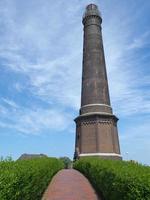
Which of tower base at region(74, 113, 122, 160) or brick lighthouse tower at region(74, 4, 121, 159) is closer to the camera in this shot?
tower base at region(74, 113, 122, 160)

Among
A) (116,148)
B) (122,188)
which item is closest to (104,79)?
(116,148)

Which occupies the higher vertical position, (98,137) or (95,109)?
(95,109)

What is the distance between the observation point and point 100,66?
41219 millimetres

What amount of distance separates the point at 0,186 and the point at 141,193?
131 inches

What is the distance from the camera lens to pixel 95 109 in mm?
39125

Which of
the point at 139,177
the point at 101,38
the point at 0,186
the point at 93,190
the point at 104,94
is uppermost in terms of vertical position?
the point at 101,38

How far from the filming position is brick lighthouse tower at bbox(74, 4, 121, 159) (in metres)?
38.0

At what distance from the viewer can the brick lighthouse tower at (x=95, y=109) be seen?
125 ft

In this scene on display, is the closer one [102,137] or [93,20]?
[102,137]

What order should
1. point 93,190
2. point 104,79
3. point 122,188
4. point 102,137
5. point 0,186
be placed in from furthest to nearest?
point 104,79
point 102,137
point 93,190
point 122,188
point 0,186

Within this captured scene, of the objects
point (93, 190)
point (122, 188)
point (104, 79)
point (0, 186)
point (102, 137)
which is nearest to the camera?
point (0, 186)

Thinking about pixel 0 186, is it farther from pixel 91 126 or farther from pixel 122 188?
pixel 91 126

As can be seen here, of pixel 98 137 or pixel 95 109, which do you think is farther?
pixel 95 109

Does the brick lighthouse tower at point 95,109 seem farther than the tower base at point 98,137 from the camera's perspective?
Yes
